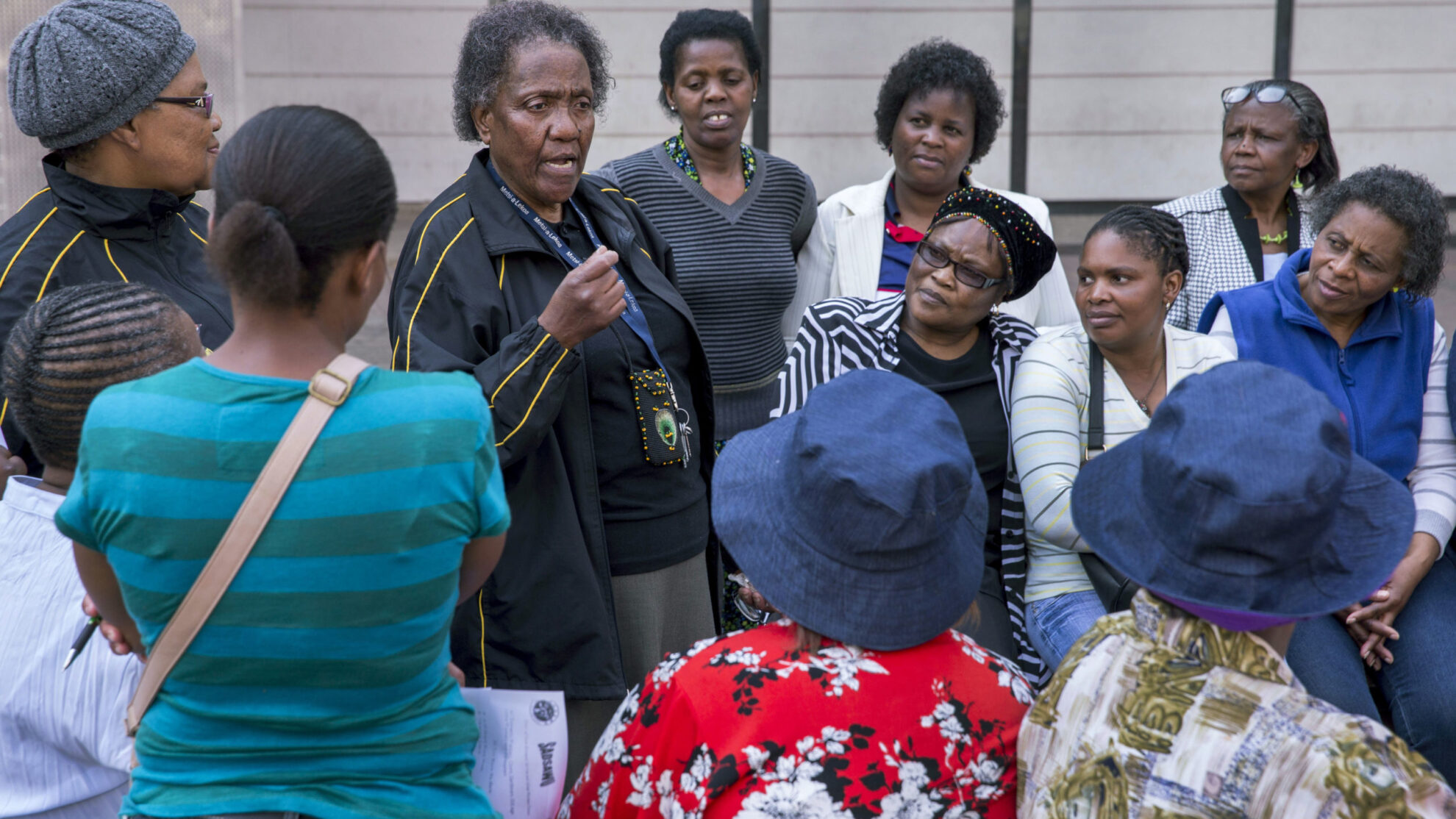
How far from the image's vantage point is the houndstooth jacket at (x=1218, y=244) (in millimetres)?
3600

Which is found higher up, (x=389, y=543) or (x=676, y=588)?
(x=389, y=543)

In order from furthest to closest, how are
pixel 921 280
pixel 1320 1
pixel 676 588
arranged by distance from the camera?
pixel 1320 1 → pixel 921 280 → pixel 676 588

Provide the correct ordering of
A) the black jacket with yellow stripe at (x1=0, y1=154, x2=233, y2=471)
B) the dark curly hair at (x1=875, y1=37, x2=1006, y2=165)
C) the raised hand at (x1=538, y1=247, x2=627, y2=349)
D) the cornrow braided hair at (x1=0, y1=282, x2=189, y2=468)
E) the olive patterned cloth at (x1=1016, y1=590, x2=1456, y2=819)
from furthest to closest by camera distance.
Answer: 1. the dark curly hair at (x1=875, y1=37, x2=1006, y2=165)
2. the black jacket with yellow stripe at (x1=0, y1=154, x2=233, y2=471)
3. the raised hand at (x1=538, y1=247, x2=627, y2=349)
4. the cornrow braided hair at (x1=0, y1=282, x2=189, y2=468)
5. the olive patterned cloth at (x1=1016, y1=590, x2=1456, y2=819)

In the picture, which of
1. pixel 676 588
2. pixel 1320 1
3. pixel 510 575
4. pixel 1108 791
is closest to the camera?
pixel 1108 791

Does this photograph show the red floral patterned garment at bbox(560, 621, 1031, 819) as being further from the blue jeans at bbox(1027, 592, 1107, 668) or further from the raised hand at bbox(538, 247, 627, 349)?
the blue jeans at bbox(1027, 592, 1107, 668)

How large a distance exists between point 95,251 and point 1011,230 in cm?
201

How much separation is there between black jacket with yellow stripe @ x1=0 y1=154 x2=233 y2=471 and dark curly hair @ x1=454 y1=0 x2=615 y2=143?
2.13 ft

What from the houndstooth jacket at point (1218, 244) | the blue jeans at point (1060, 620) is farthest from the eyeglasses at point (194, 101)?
the houndstooth jacket at point (1218, 244)

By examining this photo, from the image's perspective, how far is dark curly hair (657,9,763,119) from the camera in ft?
12.4

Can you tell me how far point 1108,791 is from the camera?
1426 millimetres

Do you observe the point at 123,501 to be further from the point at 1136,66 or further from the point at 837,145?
the point at 1136,66

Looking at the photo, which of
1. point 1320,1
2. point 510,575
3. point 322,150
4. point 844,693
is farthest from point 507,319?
point 1320,1

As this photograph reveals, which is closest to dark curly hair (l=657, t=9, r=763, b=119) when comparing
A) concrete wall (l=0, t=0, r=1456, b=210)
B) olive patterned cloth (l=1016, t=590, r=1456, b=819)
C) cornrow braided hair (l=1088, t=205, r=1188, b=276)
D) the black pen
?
cornrow braided hair (l=1088, t=205, r=1188, b=276)

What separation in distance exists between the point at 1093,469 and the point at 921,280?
1238 millimetres
